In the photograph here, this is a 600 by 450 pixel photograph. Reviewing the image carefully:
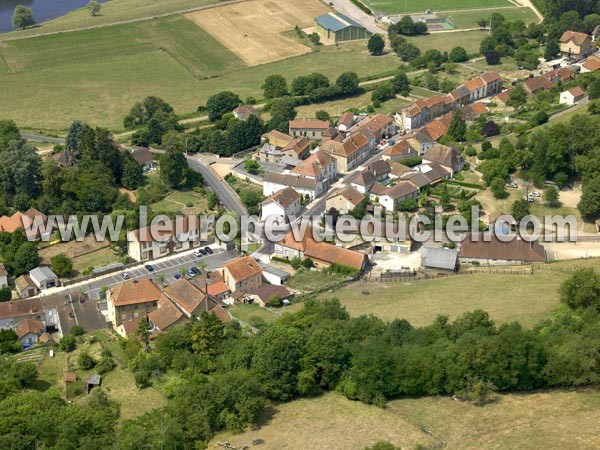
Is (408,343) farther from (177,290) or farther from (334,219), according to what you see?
(334,219)

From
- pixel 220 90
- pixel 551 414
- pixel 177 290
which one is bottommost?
pixel 551 414

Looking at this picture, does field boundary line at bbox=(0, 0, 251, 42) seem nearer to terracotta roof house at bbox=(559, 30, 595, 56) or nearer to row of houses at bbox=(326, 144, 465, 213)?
terracotta roof house at bbox=(559, 30, 595, 56)

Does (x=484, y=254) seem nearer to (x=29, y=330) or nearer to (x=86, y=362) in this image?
(x=86, y=362)

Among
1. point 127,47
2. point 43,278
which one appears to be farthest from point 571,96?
point 127,47

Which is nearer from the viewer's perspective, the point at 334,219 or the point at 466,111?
the point at 334,219

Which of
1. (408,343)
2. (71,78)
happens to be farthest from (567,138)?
(71,78)

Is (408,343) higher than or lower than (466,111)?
lower

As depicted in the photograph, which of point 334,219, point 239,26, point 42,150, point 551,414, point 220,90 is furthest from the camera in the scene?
point 239,26
